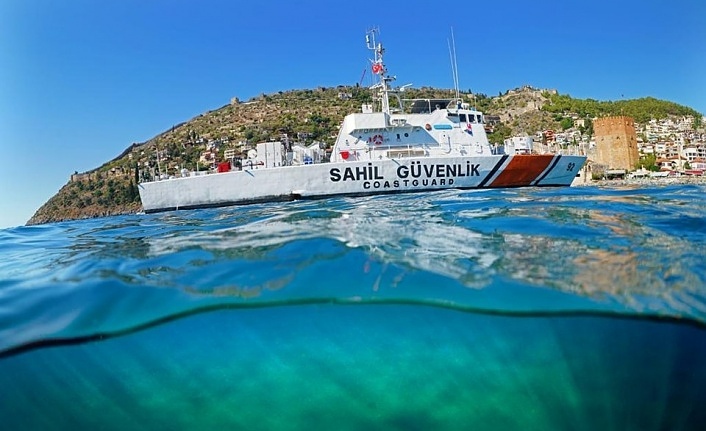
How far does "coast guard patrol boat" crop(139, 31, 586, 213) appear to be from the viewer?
1986cm

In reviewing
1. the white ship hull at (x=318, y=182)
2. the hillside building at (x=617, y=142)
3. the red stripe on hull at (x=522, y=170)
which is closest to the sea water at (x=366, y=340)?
the white ship hull at (x=318, y=182)

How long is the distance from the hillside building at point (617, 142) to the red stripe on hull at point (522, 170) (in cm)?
7857

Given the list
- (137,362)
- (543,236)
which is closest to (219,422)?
(137,362)

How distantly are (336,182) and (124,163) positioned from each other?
349 feet

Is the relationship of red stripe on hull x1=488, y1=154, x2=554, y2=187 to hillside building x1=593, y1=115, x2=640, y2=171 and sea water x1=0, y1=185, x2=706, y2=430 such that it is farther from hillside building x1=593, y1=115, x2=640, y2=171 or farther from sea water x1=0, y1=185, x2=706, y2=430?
hillside building x1=593, y1=115, x2=640, y2=171

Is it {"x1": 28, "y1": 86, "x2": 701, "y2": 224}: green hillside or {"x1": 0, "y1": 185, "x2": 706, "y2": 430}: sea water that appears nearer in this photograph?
{"x1": 0, "y1": 185, "x2": 706, "y2": 430}: sea water

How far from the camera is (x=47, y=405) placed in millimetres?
2725

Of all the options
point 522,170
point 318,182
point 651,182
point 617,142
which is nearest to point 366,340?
point 318,182

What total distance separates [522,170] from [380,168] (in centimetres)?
742

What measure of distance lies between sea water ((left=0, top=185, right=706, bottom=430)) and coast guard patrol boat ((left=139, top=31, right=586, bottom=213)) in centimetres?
1565

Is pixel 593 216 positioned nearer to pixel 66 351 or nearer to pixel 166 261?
pixel 166 261

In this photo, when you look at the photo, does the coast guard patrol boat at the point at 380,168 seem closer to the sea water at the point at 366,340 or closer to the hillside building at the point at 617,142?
the sea water at the point at 366,340

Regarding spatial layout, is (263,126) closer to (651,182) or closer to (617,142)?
(617,142)

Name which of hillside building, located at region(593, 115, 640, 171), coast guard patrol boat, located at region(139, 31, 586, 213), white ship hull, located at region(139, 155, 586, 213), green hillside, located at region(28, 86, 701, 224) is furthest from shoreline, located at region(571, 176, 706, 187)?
green hillside, located at region(28, 86, 701, 224)
